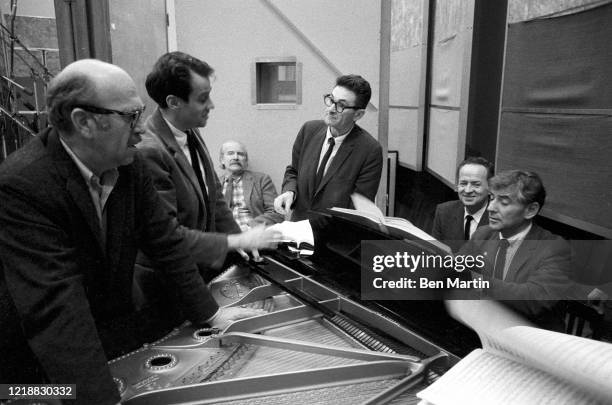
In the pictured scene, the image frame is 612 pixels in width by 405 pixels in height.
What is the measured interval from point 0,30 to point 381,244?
563cm

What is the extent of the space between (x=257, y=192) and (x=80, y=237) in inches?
109

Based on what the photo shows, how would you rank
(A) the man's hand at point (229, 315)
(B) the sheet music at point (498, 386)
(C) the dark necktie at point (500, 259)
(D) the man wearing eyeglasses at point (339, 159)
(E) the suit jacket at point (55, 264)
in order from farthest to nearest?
(D) the man wearing eyeglasses at point (339, 159) → (C) the dark necktie at point (500, 259) → (A) the man's hand at point (229, 315) → (E) the suit jacket at point (55, 264) → (B) the sheet music at point (498, 386)

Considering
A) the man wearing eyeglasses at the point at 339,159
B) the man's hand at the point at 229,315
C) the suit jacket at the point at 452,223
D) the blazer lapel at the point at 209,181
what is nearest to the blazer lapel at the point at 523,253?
the suit jacket at the point at 452,223

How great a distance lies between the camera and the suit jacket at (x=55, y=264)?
116 centimetres

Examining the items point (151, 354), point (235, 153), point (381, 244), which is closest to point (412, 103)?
point (235, 153)

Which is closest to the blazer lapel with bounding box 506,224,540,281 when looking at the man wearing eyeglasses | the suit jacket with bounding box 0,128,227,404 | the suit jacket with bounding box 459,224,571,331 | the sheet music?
the suit jacket with bounding box 459,224,571,331

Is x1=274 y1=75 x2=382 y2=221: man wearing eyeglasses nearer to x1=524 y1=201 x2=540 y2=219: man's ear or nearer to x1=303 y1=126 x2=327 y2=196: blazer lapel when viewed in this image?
x1=303 y1=126 x2=327 y2=196: blazer lapel

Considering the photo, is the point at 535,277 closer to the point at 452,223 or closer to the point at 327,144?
the point at 452,223

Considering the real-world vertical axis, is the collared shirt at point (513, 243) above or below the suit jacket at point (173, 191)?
below

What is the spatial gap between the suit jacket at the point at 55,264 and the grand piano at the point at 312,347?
6.9 inches

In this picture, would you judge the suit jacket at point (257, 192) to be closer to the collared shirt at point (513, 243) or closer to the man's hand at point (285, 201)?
the man's hand at point (285, 201)

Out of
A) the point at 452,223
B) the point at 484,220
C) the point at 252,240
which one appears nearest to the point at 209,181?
the point at 252,240

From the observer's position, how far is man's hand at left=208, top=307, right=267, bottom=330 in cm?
162

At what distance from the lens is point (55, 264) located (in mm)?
1187
